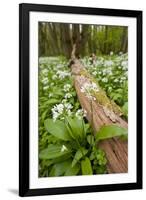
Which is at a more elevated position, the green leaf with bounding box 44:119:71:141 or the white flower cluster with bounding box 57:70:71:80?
the white flower cluster with bounding box 57:70:71:80

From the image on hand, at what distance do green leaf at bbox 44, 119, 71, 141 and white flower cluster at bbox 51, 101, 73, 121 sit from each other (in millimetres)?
21

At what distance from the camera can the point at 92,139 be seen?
229 cm

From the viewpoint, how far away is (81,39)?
2287 mm

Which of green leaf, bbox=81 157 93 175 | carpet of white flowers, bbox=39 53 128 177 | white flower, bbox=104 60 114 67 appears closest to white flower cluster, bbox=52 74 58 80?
carpet of white flowers, bbox=39 53 128 177

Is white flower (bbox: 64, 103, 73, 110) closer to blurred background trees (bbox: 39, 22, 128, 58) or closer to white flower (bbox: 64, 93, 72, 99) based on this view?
white flower (bbox: 64, 93, 72, 99)

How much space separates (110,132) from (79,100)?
168 mm

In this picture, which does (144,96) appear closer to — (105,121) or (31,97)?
(105,121)

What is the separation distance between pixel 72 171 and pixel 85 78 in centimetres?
34

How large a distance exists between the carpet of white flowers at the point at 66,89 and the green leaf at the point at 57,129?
0.01m

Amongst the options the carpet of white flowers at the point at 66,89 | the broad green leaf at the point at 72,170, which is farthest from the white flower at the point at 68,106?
the broad green leaf at the point at 72,170

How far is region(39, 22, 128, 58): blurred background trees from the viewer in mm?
2219

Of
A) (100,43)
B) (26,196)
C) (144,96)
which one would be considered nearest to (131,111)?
(144,96)

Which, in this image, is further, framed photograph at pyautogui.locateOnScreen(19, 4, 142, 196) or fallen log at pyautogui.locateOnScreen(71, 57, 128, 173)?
fallen log at pyautogui.locateOnScreen(71, 57, 128, 173)

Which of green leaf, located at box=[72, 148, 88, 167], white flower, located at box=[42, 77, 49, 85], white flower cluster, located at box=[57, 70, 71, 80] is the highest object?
white flower cluster, located at box=[57, 70, 71, 80]
